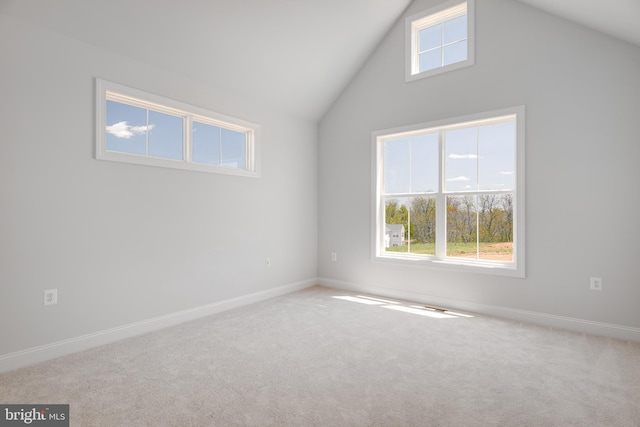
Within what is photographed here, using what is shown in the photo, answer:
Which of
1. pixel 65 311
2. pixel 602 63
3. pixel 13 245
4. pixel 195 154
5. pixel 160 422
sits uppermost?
pixel 602 63

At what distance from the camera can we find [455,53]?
13.5 ft

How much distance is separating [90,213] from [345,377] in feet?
8.26

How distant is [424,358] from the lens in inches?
106

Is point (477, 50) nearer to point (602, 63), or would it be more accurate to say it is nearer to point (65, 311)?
point (602, 63)

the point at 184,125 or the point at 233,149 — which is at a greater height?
the point at 184,125

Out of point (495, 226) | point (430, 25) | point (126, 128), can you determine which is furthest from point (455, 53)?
point (126, 128)

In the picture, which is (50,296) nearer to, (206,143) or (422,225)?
(206,143)

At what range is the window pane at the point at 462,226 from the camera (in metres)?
4.07

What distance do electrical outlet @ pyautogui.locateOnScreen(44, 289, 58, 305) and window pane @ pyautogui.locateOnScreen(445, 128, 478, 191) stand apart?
4157mm

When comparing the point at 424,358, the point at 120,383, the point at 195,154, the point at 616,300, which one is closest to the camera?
the point at 120,383

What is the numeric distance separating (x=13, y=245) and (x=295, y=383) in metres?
2.32

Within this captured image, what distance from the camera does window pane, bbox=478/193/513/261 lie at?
151 inches

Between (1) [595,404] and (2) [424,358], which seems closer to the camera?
(1) [595,404]

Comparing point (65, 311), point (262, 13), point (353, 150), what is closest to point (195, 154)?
point (262, 13)
